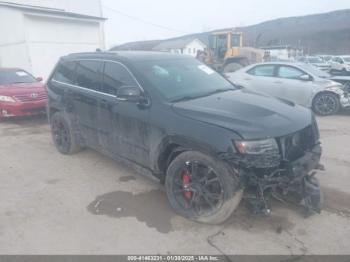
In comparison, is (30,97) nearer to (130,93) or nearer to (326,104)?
(130,93)

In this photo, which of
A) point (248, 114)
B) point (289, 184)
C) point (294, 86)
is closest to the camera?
point (289, 184)

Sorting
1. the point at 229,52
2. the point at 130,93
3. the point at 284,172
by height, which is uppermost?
the point at 229,52

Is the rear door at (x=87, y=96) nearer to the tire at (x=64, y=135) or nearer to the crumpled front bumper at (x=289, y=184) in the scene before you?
the tire at (x=64, y=135)

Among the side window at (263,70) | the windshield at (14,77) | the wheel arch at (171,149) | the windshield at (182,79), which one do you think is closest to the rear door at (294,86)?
the side window at (263,70)

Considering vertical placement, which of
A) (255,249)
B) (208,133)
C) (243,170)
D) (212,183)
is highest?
(208,133)

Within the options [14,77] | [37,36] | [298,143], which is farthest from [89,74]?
[37,36]

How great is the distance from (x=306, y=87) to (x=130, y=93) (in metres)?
6.62

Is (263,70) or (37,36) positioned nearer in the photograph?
(263,70)

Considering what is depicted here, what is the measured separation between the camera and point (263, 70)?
973cm

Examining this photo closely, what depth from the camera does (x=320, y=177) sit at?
4.75 m

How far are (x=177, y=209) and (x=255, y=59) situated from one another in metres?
15.1

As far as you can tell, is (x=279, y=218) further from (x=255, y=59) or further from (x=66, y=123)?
(x=255, y=59)

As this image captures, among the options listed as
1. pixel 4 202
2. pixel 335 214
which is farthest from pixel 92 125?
pixel 335 214

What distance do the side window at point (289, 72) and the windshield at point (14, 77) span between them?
7444 millimetres
